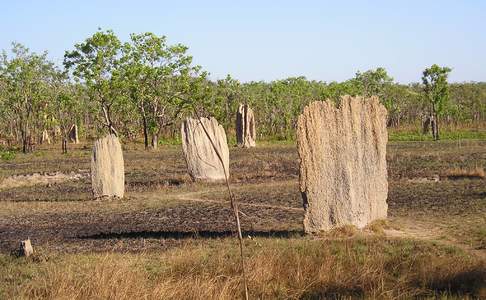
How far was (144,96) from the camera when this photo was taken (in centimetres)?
5712

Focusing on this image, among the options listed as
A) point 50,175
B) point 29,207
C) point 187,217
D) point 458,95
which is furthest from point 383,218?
point 458,95

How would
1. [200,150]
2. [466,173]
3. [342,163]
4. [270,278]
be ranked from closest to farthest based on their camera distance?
1. [270,278]
2. [342,163]
3. [466,173]
4. [200,150]

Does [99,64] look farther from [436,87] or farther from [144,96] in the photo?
[436,87]

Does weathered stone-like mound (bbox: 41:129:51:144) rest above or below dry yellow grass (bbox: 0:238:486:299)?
above

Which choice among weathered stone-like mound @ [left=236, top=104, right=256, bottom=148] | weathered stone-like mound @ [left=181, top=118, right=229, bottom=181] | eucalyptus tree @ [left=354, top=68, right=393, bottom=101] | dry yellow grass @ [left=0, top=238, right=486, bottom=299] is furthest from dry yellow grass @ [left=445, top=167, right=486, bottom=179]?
eucalyptus tree @ [left=354, top=68, right=393, bottom=101]

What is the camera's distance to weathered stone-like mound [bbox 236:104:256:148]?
5656cm

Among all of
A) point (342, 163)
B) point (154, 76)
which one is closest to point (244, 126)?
point (154, 76)

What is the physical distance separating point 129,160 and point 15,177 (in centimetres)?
1003

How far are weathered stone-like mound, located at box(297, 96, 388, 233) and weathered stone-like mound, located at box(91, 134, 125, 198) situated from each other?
35.9ft

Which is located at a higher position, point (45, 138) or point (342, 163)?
point (45, 138)

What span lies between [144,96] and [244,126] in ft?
29.3

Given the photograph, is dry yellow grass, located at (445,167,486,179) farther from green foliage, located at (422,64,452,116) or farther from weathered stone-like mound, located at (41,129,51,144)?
weathered stone-like mound, located at (41,129,51,144)

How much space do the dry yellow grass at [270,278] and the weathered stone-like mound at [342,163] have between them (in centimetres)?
393

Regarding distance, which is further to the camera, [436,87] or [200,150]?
[436,87]
